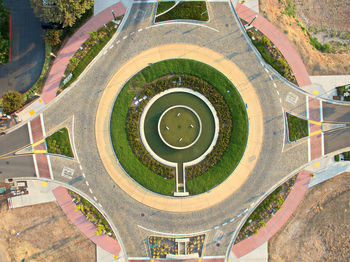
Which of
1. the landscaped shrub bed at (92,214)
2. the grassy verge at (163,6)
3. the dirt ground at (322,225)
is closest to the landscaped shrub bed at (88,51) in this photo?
the grassy verge at (163,6)

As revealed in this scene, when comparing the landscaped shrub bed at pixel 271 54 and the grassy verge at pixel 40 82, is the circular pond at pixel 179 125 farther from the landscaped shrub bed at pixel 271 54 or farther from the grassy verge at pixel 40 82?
the grassy verge at pixel 40 82

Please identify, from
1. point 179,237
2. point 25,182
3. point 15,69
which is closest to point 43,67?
point 15,69

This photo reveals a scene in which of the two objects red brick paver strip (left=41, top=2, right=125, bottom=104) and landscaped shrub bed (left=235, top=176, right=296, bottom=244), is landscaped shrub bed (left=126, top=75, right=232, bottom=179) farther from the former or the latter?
red brick paver strip (left=41, top=2, right=125, bottom=104)

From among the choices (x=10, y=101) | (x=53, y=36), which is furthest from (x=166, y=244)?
(x=53, y=36)

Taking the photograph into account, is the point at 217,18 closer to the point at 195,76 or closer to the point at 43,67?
the point at 195,76

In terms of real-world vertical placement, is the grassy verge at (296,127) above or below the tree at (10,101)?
below

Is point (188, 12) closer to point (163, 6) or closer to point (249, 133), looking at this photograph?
point (163, 6)
